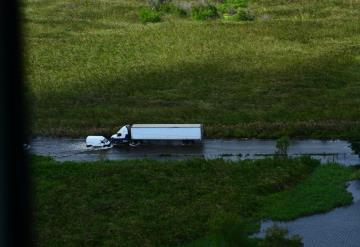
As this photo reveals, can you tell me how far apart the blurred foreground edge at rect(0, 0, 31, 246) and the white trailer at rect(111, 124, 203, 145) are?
3.81 meters

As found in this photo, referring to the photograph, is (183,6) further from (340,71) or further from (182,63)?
(340,71)

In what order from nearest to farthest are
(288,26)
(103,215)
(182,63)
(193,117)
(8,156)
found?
(8,156) < (103,215) < (193,117) < (182,63) < (288,26)

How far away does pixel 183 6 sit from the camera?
11766 mm

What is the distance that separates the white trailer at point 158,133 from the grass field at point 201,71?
319 millimetres

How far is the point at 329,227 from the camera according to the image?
156 inches

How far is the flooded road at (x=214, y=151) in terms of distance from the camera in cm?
529

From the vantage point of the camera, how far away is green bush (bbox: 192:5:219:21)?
10.9 metres

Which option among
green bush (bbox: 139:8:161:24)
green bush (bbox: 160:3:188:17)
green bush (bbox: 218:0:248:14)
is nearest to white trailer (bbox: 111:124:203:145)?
green bush (bbox: 139:8:161:24)

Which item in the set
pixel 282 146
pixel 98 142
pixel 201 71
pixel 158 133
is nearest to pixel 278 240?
pixel 282 146

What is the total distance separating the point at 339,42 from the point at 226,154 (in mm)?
4496

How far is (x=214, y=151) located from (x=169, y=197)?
1196 mm

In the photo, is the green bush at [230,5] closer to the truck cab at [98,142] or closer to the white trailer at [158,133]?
the white trailer at [158,133]

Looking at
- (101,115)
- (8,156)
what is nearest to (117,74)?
(101,115)

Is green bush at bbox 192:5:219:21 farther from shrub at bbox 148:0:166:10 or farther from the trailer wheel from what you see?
the trailer wheel
